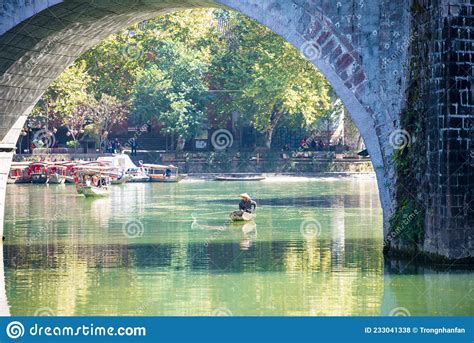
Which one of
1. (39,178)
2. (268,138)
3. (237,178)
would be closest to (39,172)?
(39,178)

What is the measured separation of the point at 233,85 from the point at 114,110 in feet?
23.2

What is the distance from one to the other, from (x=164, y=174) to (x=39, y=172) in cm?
667

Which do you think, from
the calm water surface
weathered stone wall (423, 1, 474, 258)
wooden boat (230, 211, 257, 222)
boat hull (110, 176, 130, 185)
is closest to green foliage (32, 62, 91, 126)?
boat hull (110, 176, 130, 185)

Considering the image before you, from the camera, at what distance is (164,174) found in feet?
195

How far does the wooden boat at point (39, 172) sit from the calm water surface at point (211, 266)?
19765 millimetres

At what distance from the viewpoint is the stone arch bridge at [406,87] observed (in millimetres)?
Result: 18453

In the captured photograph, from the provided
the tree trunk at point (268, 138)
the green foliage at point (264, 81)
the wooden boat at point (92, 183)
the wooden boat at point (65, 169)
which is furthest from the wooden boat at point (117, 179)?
the tree trunk at point (268, 138)

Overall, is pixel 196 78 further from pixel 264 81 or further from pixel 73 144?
pixel 73 144

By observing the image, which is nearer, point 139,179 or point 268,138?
point 139,179

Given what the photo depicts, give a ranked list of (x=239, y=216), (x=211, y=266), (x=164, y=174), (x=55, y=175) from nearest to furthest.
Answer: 1. (x=211, y=266)
2. (x=239, y=216)
3. (x=55, y=175)
4. (x=164, y=174)

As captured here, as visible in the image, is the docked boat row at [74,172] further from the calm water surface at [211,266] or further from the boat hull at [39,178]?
the calm water surface at [211,266]

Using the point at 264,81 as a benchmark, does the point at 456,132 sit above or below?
below

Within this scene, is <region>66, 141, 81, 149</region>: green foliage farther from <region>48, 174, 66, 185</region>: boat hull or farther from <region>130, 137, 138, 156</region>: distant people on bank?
<region>48, 174, 66, 185</region>: boat hull

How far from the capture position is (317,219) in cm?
3175
